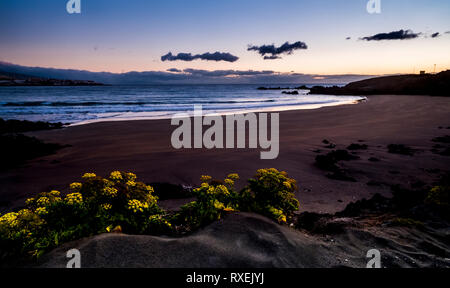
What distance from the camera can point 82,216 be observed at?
295 cm

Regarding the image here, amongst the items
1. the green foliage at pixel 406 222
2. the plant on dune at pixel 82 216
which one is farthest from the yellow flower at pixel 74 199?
the green foliage at pixel 406 222

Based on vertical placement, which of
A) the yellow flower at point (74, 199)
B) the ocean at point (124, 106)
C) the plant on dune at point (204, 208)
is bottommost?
the plant on dune at point (204, 208)

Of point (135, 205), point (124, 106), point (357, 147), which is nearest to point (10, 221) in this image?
point (135, 205)

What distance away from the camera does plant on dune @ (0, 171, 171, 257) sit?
2504 millimetres

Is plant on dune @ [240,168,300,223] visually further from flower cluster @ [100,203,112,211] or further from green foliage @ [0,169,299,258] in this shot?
flower cluster @ [100,203,112,211]

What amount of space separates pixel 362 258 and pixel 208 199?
214cm

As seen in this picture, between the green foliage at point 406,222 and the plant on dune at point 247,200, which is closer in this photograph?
the plant on dune at point 247,200

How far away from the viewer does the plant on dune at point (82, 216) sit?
250 cm

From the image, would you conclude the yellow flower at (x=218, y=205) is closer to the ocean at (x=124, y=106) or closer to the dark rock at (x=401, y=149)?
the dark rock at (x=401, y=149)

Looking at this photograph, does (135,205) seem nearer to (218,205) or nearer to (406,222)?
(218,205)

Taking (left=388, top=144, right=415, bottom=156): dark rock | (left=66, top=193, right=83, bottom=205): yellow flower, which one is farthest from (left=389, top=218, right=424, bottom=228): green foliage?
(left=388, top=144, right=415, bottom=156): dark rock

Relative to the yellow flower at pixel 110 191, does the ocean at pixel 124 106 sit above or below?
above

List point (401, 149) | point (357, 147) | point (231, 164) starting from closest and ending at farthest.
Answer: point (231, 164) → point (401, 149) → point (357, 147)
